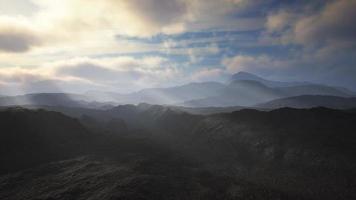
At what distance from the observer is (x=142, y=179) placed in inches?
1423

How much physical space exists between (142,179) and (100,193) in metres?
7.01

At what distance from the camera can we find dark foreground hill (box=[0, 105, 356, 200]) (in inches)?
1320

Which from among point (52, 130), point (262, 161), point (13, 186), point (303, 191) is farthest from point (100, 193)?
point (52, 130)

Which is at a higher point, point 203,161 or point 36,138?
point 36,138

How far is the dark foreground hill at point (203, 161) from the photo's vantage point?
33.5 metres

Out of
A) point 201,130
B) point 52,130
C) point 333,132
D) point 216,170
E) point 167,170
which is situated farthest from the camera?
point 201,130

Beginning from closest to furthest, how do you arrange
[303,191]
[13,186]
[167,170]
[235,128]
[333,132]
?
[303,191] < [13,186] < [167,170] < [333,132] < [235,128]

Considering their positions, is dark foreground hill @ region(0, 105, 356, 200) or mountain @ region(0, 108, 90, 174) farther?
mountain @ region(0, 108, 90, 174)

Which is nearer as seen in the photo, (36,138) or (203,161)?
(203,161)

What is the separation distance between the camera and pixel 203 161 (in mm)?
52906

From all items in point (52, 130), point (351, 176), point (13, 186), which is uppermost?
point (52, 130)

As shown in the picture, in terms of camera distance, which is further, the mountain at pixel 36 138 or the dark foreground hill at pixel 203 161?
the mountain at pixel 36 138

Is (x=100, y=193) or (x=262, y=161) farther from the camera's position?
(x=262, y=161)

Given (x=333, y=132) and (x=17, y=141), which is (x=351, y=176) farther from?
(x=17, y=141)
